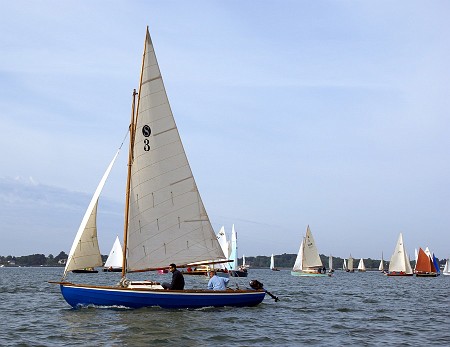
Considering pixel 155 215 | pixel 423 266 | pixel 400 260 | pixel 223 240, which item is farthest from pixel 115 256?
pixel 155 215

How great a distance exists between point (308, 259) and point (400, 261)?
2215 cm

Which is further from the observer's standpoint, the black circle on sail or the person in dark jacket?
the black circle on sail

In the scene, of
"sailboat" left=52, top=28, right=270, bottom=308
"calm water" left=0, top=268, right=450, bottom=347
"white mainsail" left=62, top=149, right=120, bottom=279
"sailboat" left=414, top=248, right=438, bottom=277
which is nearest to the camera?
"calm water" left=0, top=268, right=450, bottom=347

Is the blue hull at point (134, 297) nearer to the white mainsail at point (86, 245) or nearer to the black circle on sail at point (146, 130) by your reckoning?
the white mainsail at point (86, 245)

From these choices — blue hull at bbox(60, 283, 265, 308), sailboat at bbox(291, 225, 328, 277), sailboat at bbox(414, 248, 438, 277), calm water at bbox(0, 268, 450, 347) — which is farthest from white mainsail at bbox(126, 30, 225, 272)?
sailboat at bbox(414, 248, 438, 277)

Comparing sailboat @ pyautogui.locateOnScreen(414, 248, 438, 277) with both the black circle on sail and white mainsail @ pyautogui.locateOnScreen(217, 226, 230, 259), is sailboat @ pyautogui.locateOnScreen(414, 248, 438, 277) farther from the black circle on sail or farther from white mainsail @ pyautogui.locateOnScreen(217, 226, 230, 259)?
A: the black circle on sail

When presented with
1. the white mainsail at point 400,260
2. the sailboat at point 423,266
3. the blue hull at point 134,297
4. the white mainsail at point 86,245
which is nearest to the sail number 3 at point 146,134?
the white mainsail at point 86,245

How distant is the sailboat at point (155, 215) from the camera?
27.3 metres

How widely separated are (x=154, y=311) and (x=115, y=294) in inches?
71.7

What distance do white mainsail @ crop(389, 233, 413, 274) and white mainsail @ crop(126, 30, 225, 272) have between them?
9416 centimetres

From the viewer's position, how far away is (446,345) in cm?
2092

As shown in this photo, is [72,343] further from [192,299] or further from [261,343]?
[192,299]

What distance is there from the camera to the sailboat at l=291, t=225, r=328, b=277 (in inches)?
4112

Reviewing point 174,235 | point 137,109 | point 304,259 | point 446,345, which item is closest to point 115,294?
point 174,235
